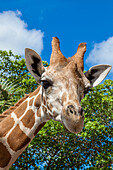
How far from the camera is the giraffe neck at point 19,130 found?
3514mm

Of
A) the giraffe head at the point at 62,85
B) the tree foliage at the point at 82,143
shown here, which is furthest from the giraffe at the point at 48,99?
the tree foliage at the point at 82,143

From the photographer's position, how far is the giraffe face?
2.91 meters

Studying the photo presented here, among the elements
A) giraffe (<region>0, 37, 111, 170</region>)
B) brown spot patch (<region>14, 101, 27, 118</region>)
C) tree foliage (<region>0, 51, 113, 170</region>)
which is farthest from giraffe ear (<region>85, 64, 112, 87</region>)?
tree foliage (<region>0, 51, 113, 170</region>)

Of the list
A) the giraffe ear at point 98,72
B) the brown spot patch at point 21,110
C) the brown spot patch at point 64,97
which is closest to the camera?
the brown spot patch at point 64,97

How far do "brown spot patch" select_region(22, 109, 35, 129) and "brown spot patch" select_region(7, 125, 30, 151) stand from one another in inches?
6.1

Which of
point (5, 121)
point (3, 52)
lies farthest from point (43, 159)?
point (5, 121)

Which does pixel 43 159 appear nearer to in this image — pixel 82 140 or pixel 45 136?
pixel 45 136

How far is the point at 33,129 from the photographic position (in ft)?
11.7

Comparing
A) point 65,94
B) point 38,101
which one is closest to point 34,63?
point 38,101

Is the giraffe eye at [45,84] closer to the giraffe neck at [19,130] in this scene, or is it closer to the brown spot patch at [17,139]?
the giraffe neck at [19,130]

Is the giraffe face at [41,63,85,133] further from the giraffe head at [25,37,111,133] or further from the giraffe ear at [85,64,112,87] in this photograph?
the giraffe ear at [85,64,112,87]

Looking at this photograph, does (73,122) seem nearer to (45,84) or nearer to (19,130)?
(45,84)

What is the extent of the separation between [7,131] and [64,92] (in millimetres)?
1316

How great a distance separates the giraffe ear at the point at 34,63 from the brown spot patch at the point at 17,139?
38.1 inches
